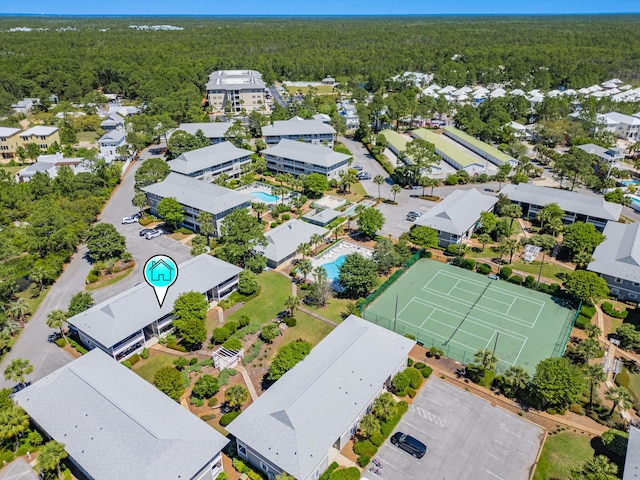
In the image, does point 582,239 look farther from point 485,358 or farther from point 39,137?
point 39,137

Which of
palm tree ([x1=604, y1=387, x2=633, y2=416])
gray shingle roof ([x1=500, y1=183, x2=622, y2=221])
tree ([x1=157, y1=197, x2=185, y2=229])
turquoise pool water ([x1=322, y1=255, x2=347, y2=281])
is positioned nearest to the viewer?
palm tree ([x1=604, y1=387, x2=633, y2=416])

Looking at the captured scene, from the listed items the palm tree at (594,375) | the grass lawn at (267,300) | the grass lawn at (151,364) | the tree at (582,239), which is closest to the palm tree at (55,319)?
the grass lawn at (151,364)

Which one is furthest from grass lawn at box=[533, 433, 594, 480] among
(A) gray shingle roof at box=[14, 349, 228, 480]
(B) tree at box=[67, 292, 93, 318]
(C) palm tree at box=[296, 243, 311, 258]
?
(B) tree at box=[67, 292, 93, 318]

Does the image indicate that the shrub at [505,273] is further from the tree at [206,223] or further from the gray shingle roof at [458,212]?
the tree at [206,223]

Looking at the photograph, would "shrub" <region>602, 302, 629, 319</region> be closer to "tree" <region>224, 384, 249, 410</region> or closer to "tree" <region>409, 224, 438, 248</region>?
"tree" <region>409, 224, 438, 248</region>

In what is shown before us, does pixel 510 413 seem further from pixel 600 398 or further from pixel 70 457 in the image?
pixel 70 457

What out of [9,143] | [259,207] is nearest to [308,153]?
[259,207]
